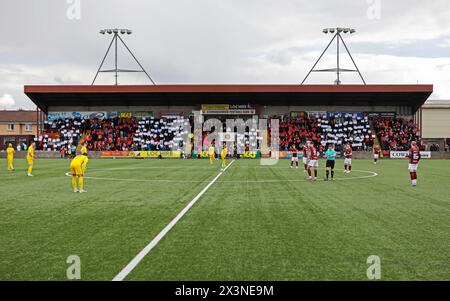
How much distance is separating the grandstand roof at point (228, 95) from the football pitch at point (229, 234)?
40.7 meters

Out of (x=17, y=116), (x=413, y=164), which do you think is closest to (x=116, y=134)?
(x=17, y=116)

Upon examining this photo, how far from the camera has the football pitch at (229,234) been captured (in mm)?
6371

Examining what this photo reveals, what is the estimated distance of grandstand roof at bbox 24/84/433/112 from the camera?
55156 millimetres

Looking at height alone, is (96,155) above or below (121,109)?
below

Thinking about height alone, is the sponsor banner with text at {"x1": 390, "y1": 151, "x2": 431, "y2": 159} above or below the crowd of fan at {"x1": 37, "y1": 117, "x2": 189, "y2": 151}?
below

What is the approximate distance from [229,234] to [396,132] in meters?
53.8

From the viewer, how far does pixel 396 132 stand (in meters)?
57.8

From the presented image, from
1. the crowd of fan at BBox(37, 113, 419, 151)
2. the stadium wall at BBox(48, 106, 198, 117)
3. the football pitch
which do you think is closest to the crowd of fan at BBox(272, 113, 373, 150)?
the crowd of fan at BBox(37, 113, 419, 151)

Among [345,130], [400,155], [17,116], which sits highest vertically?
[17,116]

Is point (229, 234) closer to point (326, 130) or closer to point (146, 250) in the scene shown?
point (146, 250)

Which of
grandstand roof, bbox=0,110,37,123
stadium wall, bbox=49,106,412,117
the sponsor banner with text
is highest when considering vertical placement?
grandstand roof, bbox=0,110,37,123

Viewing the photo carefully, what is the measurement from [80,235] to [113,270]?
8.92 feet

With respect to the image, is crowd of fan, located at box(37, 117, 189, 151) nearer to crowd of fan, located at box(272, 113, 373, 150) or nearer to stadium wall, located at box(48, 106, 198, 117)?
stadium wall, located at box(48, 106, 198, 117)

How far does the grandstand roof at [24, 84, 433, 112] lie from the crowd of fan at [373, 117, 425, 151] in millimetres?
2352
